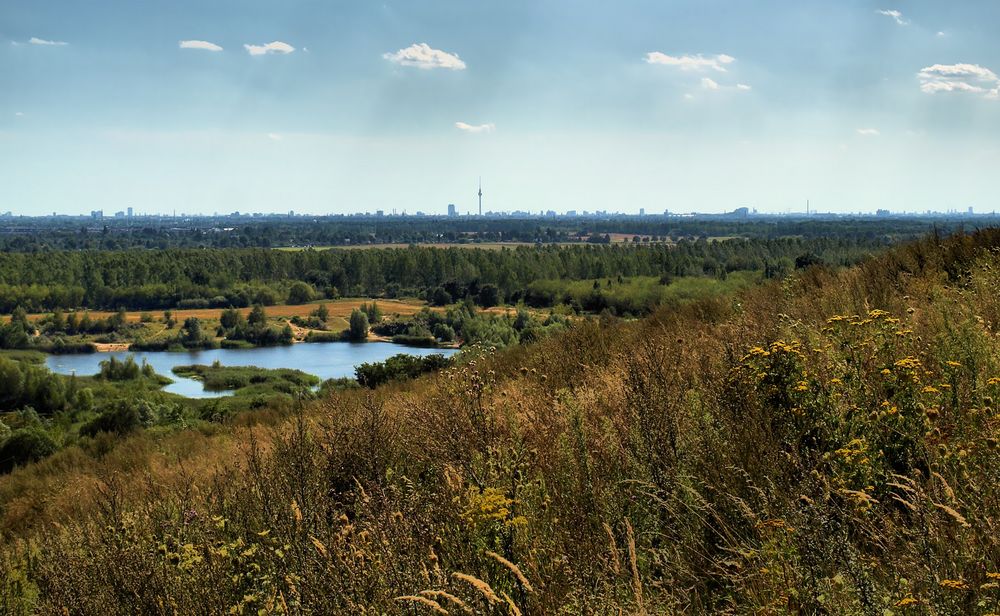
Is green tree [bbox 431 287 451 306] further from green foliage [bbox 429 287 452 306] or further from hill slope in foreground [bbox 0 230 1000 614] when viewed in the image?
hill slope in foreground [bbox 0 230 1000 614]

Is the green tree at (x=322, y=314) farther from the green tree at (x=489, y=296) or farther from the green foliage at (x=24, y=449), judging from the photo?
the green foliage at (x=24, y=449)

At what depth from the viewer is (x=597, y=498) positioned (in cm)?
433

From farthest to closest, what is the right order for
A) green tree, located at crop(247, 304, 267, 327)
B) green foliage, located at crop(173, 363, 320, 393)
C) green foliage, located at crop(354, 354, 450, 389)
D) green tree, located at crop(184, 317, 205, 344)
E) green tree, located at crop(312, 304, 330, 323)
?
green tree, located at crop(312, 304, 330, 323), green tree, located at crop(247, 304, 267, 327), green tree, located at crop(184, 317, 205, 344), green foliage, located at crop(173, 363, 320, 393), green foliage, located at crop(354, 354, 450, 389)

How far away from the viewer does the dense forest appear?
10619 cm

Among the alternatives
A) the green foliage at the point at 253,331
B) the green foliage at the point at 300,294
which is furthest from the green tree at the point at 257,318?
the green foliage at the point at 300,294

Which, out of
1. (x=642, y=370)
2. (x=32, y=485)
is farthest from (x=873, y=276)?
(x=32, y=485)

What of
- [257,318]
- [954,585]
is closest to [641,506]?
[954,585]

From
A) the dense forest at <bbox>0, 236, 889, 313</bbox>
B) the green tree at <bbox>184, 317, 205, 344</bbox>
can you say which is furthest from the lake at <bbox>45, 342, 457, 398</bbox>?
the dense forest at <bbox>0, 236, 889, 313</bbox>

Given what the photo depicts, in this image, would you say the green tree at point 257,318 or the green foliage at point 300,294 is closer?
the green tree at point 257,318

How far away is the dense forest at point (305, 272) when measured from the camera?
4181 inches

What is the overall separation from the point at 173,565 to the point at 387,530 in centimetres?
193

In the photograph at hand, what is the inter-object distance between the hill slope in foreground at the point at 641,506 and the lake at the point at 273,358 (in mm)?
57812

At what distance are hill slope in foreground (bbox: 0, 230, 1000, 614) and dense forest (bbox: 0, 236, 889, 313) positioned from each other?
89.5 metres

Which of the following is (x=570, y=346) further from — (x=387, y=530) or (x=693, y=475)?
(x=387, y=530)
